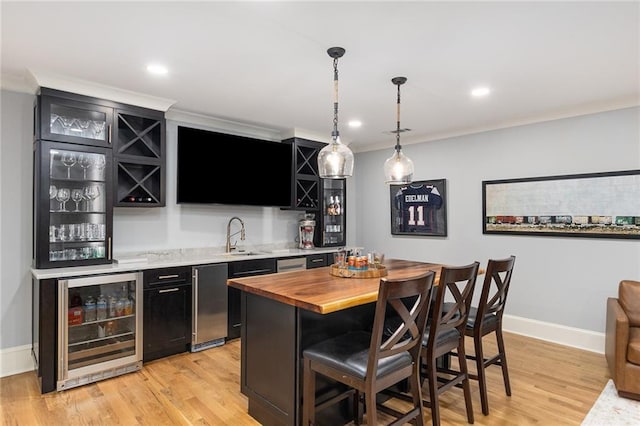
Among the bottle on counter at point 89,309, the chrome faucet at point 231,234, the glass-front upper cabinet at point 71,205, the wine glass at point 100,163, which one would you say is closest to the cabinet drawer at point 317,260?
the chrome faucet at point 231,234

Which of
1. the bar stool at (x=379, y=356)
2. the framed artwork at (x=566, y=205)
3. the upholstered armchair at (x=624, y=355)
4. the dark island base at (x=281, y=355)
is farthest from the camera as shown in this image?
the framed artwork at (x=566, y=205)

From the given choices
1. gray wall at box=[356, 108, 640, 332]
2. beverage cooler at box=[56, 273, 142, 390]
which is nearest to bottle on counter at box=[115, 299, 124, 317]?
beverage cooler at box=[56, 273, 142, 390]

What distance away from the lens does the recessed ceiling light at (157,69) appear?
9.52 feet

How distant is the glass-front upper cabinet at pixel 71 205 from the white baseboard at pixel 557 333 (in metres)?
4.57

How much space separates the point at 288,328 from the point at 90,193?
249 centimetres

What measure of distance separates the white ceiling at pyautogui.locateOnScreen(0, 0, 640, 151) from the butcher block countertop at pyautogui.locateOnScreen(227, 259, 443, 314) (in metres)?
1.63

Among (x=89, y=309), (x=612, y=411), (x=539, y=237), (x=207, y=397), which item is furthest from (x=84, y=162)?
(x=539, y=237)

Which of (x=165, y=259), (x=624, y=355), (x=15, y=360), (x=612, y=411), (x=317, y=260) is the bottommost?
(x=612, y=411)

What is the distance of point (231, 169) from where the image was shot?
454 cm

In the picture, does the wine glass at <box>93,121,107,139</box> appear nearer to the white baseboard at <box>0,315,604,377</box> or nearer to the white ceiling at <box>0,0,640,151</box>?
the white ceiling at <box>0,0,640,151</box>

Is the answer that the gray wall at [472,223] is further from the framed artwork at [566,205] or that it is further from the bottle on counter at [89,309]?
the bottle on counter at [89,309]

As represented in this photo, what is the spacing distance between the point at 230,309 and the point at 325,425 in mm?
1990

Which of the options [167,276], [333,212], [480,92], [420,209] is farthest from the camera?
[333,212]

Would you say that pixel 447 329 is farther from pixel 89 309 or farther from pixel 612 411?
pixel 89 309
